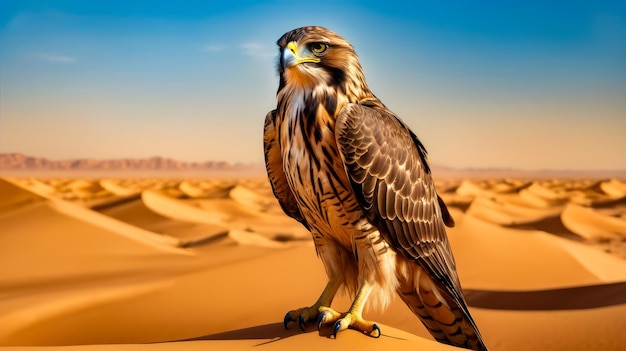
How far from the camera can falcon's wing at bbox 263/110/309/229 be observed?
402 centimetres

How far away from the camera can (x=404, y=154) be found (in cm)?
390

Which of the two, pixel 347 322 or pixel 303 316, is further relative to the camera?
pixel 303 316

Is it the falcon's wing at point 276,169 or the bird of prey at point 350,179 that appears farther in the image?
the falcon's wing at point 276,169

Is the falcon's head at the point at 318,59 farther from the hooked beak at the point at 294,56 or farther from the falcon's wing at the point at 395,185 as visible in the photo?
the falcon's wing at the point at 395,185

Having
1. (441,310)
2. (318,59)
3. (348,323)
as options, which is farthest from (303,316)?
(318,59)

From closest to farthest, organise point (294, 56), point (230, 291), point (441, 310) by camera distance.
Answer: point (294, 56) → point (441, 310) → point (230, 291)

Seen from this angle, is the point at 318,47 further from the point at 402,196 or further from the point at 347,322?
the point at 347,322

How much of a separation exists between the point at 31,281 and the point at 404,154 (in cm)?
731

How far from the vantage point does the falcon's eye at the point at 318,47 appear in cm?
359

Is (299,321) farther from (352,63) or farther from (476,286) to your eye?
(476,286)

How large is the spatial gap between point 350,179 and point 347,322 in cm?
80

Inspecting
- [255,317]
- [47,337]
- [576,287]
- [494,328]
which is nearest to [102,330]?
[47,337]

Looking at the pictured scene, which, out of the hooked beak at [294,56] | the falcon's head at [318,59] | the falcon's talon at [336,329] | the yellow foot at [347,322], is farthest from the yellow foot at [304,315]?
the hooked beak at [294,56]

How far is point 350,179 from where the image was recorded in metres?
3.56
